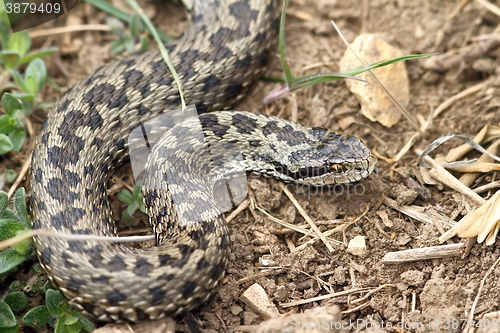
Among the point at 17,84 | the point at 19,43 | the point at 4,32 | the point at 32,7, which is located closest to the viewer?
the point at 17,84

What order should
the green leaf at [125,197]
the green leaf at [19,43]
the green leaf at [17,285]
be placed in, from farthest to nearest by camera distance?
the green leaf at [19,43] → the green leaf at [125,197] → the green leaf at [17,285]

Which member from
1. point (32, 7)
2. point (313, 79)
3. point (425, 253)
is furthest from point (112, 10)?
point (425, 253)

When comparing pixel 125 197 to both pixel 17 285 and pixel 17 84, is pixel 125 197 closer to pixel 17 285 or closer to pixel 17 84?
pixel 17 285

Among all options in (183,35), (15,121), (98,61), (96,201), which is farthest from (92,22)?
Answer: (96,201)

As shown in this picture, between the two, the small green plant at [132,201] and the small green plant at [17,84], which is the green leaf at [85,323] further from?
the small green plant at [17,84]

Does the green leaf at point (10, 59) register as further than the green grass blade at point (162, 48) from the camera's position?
Yes

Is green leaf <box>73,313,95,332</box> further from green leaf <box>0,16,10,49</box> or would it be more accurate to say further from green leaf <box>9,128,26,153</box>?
green leaf <box>0,16,10,49</box>

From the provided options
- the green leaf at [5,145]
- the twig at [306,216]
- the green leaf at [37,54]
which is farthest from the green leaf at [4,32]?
the twig at [306,216]

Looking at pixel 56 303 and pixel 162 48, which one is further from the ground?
pixel 162 48

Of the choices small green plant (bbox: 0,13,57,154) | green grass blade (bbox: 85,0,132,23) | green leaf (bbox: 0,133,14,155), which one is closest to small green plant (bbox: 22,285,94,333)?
green leaf (bbox: 0,133,14,155)
